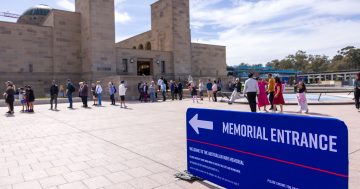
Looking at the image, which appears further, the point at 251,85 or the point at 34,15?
the point at 34,15

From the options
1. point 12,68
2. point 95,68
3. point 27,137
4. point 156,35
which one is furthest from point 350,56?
point 27,137

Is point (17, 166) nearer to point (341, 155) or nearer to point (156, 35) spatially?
point (341, 155)

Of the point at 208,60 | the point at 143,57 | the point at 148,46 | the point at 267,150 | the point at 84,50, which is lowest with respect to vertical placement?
the point at 267,150

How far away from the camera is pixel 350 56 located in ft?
303

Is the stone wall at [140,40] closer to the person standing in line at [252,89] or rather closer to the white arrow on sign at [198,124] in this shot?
the person standing in line at [252,89]

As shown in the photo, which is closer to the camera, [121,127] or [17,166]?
[17,166]

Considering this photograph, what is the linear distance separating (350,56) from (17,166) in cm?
10739

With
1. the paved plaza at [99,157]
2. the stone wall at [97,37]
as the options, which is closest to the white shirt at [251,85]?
the paved plaza at [99,157]

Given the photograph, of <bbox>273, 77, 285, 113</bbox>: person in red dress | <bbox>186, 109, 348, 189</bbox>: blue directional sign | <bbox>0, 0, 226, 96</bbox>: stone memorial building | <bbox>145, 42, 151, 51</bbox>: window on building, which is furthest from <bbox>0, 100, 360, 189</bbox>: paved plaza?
<bbox>145, 42, 151, 51</bbox>: window on building

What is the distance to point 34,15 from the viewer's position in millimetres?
41781

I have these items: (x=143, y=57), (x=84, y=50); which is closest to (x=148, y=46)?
(x=143, y=57)

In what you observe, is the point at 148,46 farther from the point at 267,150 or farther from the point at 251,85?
the point at 267,150

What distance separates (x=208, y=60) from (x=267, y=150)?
4142cm

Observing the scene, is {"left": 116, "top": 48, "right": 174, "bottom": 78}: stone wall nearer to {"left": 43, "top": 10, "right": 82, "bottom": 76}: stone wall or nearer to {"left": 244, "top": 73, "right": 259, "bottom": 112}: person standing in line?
{"left": 43, "top": 10, "right": 82, "bottom": 76}: stone wall
